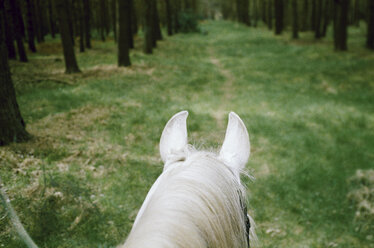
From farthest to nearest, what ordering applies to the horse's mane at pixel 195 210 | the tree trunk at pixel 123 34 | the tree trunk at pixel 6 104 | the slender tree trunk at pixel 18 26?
the tree trunk at pixel 123 34 < the slender tree trunk at pixel 18 26 < the tree trunk at pixel 6 104 < the horse's mane at pixel 195 210

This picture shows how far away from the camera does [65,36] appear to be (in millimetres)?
11547

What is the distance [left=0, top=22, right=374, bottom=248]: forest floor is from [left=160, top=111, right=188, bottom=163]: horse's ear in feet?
0.47

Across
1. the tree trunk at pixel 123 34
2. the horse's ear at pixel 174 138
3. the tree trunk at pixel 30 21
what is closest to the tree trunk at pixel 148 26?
the tree trunk at pixel 123 34

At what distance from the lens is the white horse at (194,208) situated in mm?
1031

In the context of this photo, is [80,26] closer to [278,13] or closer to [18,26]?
[18,26]

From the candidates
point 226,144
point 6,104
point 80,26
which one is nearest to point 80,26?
point 80,26

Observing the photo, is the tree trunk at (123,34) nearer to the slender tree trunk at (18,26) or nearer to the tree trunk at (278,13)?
the slender tree trunk at (18,26)

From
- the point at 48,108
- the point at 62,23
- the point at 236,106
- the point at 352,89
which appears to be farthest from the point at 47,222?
the point at 352,89

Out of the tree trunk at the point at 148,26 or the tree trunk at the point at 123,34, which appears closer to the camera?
the tree trunk at the point at 123,34

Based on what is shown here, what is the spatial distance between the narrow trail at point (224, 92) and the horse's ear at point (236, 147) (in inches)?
254

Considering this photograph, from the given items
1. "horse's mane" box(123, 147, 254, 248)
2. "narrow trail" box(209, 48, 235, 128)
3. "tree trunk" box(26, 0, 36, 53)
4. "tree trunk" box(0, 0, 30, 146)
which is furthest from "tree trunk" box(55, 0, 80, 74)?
"horse's mane" box(123, 147, 254, 248)

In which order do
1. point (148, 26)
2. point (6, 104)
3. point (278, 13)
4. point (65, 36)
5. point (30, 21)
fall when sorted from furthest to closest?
1. point (278, 13)
2. point (148, 26)
3. point (30, 21)
4. point (65, 36)
5. point (6, 104)

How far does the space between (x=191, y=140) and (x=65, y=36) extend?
11360mm

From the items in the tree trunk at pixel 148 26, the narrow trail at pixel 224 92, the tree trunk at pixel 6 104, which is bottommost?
the narrow trail at pixel 224 92
